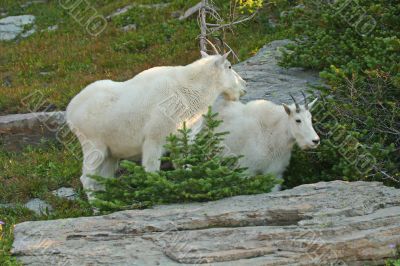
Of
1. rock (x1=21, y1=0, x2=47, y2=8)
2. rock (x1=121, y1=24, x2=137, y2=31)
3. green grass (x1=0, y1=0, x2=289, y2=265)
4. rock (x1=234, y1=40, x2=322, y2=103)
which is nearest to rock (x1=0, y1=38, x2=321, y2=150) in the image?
rock (x1=234, y1=40, x2=322, y2=103)

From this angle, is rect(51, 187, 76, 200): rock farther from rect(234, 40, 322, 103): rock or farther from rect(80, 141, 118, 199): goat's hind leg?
rect(234, 40, 322, 103): rock

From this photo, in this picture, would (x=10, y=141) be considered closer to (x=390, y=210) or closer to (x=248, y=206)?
(x=248, y=206)

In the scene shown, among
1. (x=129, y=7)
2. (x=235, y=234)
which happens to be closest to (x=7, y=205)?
(x=235, y=234)

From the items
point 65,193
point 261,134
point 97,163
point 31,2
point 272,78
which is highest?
point 261,134

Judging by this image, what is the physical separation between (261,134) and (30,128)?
6620mm

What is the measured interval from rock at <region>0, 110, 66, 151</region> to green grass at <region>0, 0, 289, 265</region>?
20.8 inches

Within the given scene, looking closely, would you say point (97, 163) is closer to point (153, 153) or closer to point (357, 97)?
point (153, 153)

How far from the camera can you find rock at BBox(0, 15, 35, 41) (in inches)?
1023

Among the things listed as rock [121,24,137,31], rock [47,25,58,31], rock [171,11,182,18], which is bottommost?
rock [47,25,58,31]

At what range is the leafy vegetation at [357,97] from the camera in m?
10.6

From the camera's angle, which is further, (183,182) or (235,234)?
(183,182)

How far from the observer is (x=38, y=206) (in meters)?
11.6

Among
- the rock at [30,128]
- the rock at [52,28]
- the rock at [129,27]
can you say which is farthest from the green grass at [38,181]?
the rock at [52,28]

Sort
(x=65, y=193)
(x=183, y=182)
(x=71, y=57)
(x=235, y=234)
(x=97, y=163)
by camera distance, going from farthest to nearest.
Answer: (x=71, y=57) < (x=65, y=193) < (x=97, y=163) < (x=183, y=182) < (x=235, y=234)
